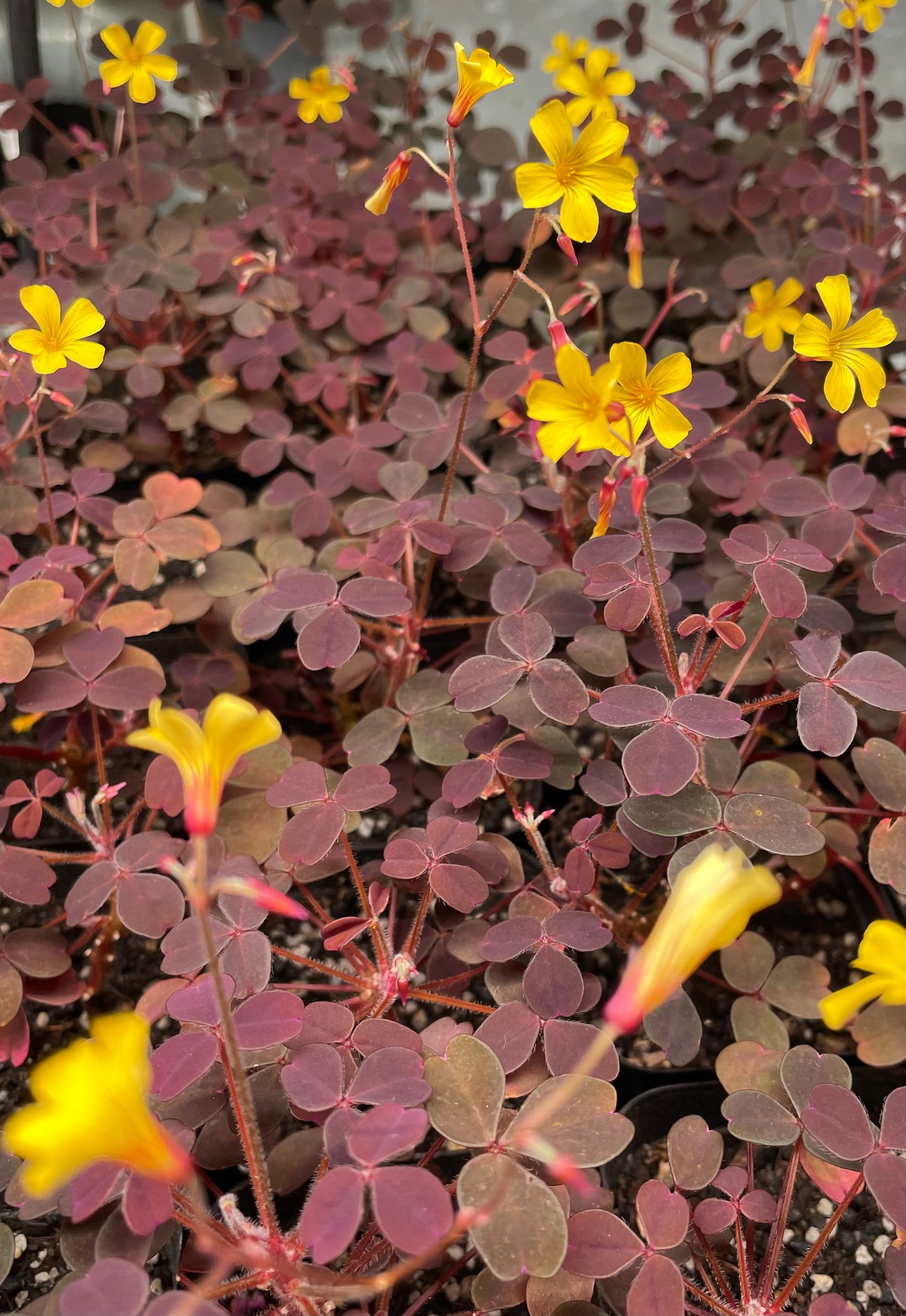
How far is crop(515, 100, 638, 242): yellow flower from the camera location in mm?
974

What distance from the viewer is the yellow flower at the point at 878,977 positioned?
0.58m

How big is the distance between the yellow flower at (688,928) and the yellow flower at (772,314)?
44.2 inches

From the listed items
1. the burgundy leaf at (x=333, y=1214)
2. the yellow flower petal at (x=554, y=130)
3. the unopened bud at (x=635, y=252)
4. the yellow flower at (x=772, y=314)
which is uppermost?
the yellow flower petal at (x=554, y=130)

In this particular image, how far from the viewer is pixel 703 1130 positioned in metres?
0.89

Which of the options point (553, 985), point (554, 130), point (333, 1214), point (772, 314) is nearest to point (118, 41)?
point (554, 130)

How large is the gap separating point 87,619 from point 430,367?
70 centimetres

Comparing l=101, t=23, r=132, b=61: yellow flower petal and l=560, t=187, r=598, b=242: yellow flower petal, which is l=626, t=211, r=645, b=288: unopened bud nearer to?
l=560, t=187, r=598, b=242: yellow flower petal

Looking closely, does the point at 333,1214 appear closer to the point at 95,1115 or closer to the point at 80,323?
the point at 95,1115

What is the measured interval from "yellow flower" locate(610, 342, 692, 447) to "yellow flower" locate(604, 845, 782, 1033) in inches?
20.9

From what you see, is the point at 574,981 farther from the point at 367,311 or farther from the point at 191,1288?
the point at 367,311

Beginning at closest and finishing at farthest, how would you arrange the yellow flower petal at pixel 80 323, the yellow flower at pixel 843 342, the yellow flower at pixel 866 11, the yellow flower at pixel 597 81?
the yellow flower at pixel 843 342
the yellow flower petal at pixel 80 323
the yellow flower at pixel 866 11
the yellow flower at pixel 597 81

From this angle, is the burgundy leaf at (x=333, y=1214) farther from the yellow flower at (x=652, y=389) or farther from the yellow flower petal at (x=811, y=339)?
the yellow flower petal at (x=811, y=339)

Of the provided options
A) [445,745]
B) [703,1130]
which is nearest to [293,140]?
[445,745]

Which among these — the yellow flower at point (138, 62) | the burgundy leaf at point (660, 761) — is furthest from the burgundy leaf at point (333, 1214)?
the yellow flower at point (138, 62)
